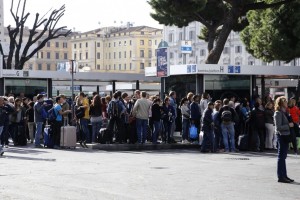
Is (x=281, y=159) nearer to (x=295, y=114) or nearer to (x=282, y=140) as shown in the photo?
(x=282, y=140)

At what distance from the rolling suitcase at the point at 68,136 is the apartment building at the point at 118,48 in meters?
135

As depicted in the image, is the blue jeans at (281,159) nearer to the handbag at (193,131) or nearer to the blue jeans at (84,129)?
the handbag at (193,131)


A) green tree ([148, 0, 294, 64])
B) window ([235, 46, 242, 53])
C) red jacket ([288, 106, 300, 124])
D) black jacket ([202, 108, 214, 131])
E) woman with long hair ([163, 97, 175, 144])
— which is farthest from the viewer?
window ([235, 46, 242, 53])

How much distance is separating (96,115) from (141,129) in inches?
61.5

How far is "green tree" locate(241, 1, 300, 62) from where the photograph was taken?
127 ft

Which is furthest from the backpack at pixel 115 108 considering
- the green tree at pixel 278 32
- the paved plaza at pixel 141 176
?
the green tree at pixel 278 32

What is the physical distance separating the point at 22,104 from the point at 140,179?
11.7m

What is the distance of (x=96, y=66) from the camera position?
554ft

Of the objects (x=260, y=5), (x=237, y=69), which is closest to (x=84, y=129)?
(x=237, y=69)

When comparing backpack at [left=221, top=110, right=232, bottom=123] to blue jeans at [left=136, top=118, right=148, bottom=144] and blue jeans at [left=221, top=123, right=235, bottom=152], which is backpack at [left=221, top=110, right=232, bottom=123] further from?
blue jeans at [left=136, top=118, right=148, bottom=144]

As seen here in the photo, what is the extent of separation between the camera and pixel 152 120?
2292cm

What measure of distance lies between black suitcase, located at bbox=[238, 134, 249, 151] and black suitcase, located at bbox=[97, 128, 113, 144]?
410cm

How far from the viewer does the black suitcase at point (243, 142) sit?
22188 millimetres

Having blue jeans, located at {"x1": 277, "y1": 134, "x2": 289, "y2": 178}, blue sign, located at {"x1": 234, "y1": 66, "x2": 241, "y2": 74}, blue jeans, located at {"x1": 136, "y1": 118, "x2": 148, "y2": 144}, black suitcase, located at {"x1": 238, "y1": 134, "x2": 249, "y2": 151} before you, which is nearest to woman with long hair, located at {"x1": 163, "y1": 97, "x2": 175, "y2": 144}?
blue jeans, located at {"x1": 136, "y1": 118, "x2": 148, "y2": 144}
